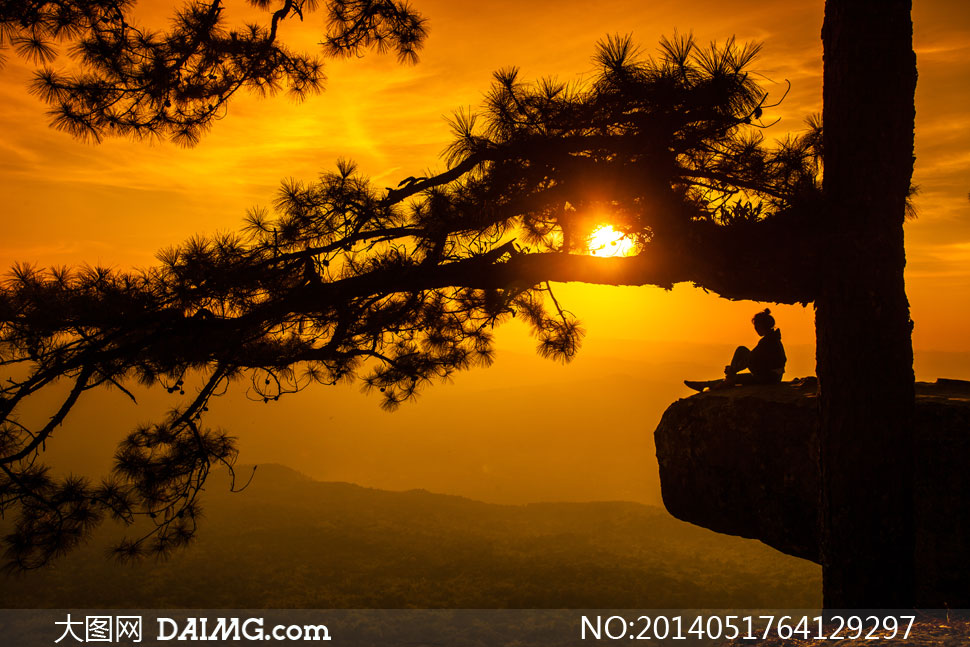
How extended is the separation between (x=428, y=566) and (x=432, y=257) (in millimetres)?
22070

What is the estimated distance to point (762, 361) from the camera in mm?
6637

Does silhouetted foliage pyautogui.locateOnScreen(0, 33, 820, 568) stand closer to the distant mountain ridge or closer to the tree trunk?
the tree trunk

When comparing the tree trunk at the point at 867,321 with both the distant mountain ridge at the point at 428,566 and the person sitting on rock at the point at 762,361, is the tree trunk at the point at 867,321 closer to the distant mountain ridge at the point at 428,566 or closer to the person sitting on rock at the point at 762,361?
the person sitting on rock at the point at 762,361

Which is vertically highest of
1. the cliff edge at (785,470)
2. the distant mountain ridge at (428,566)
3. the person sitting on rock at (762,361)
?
the person sitting on rock at (762,361)

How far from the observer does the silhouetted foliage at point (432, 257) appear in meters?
4.23

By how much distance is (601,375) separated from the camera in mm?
173000

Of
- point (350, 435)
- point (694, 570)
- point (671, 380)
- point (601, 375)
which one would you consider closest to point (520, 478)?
point (350, 435)

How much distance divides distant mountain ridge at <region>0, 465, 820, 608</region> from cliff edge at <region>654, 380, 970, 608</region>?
16147 millimetres

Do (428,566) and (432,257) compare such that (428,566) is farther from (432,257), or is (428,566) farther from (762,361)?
(432,257)

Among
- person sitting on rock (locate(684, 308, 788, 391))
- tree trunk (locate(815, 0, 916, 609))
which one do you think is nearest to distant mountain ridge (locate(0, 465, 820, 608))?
person sitting on rock (locate(684, 308, 788, 391))

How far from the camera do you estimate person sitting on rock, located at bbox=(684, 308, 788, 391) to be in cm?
651

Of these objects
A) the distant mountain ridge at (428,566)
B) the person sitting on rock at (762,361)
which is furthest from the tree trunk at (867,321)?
the distant mountain ridge at (428,566)

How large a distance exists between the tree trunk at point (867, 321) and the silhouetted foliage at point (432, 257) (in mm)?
275

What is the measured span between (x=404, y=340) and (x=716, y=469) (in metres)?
3.22
